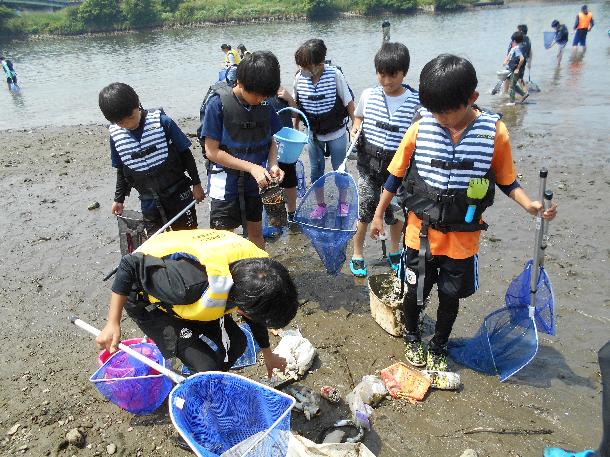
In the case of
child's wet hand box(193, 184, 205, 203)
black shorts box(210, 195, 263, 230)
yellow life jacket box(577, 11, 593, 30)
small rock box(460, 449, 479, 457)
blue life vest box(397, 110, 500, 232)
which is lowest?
small rock box(460, 449, 479, 457)

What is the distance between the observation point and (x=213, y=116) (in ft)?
11.8

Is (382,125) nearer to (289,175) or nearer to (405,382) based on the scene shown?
(289,175)

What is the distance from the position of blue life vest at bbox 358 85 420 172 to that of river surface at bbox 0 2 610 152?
5.35 m

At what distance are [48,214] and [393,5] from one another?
50151mm

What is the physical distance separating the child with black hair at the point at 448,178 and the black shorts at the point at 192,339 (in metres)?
1.25

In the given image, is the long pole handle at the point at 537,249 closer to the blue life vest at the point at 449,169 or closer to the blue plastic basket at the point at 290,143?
the blue life vest at the point at 449,169

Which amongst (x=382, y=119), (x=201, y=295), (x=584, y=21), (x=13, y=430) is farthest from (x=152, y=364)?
(x=584, y=21)

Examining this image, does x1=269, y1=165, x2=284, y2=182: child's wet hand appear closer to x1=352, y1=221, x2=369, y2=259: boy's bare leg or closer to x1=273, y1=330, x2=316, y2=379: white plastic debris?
x1=352, y1=221, x2=369, y2=259: boy's bare leg

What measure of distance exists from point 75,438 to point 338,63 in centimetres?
1880

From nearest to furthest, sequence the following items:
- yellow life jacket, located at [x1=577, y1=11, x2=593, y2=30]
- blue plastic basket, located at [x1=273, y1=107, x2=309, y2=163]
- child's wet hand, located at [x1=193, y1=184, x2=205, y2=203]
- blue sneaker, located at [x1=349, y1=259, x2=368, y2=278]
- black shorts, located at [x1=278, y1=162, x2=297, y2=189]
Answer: child's wet hand, located at [x1=193, y1=184, x2=205, y2=203]
blue sneaker, located at [x1=349, y1=259, x2=368, y2=278]
blue plastic basket, located at [x1=273, y1=107, x2=309, y2=163]
black shorts, located at [x1=278, y1=162, x2=297, y2=189]
yellow life jacket, located at [x1=577, y1=11, x2=593, y2=30]

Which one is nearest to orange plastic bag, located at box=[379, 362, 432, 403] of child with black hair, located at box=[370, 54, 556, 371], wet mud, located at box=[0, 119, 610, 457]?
wet mud, located at box=[0, 119, 610, 457]

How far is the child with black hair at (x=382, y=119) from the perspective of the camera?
3.65 metres

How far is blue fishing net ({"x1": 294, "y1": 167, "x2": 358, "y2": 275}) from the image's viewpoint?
13.0 ft

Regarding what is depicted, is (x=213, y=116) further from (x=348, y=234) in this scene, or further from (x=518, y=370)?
(x=518, y=370)
